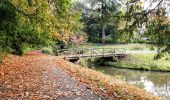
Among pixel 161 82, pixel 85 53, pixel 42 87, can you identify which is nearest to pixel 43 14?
pixel 42 87

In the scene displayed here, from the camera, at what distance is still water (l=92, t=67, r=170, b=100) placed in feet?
80.9

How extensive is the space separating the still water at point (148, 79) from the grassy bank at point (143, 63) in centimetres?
144

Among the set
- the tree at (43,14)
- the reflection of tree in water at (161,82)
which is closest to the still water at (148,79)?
the reflection of tree in water at (161,82)

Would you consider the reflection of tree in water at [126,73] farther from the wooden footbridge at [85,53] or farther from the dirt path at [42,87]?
the dirt path at [42,87]

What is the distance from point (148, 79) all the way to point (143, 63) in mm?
8322

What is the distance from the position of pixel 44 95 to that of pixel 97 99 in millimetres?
1742

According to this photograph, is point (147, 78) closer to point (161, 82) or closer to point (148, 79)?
point (148, 79)

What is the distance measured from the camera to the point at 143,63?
1535 inches

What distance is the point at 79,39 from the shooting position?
2020 inches

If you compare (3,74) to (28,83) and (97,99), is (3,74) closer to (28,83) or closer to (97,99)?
(28,83)

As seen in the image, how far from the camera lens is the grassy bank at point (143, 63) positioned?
36644 millimetres

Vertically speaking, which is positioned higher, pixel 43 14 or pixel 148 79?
pixel 43 14

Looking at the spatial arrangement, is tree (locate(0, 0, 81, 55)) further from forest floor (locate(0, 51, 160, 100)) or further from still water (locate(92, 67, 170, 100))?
still water (locate(92, 67, 170, 100))

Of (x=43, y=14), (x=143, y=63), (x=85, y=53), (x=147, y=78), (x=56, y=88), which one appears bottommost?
(x=147, y=78)
